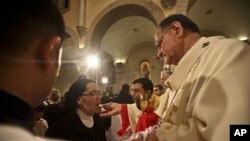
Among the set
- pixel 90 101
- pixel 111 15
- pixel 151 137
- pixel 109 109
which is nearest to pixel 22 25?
pixel 151 137

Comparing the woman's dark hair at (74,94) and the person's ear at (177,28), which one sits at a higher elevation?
the person's ear at (177,28)

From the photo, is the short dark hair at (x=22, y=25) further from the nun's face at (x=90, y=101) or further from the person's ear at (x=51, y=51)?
the nun's face at (x=90, y=101)

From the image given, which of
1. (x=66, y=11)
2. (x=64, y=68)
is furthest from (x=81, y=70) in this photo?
(x=64, y=68)

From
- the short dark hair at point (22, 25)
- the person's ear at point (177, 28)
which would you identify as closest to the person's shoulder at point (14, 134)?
the short dark hair at point (22, 25)

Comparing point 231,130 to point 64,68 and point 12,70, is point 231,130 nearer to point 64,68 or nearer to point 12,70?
point 12,70

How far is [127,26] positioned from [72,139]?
13.0 m

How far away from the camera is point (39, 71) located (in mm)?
1034

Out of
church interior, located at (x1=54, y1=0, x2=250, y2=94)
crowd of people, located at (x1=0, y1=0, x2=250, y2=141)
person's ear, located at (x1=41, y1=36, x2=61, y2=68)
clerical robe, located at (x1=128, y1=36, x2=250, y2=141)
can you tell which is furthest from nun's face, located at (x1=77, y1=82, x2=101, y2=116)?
church interior, located at (x1=54, y1=0, x2=250, y2=94)

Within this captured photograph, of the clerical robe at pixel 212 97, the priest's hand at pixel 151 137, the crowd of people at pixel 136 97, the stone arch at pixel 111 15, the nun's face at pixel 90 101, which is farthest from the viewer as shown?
the stone arch at pixel 111 15

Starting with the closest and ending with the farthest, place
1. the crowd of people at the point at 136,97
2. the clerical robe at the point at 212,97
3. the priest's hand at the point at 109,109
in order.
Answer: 1. the crowd of people at the point at 136,97
2. the clerical robe at the point at 212,97
3. the priest's hand at the point at 109,109

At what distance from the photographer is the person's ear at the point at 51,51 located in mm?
1041

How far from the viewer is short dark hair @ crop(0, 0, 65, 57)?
101 centimetres

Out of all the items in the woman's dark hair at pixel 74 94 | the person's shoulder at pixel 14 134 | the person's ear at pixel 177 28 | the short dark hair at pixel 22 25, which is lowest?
the person's shoulder at pixel 14 134

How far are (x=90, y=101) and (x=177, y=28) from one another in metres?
1.61
